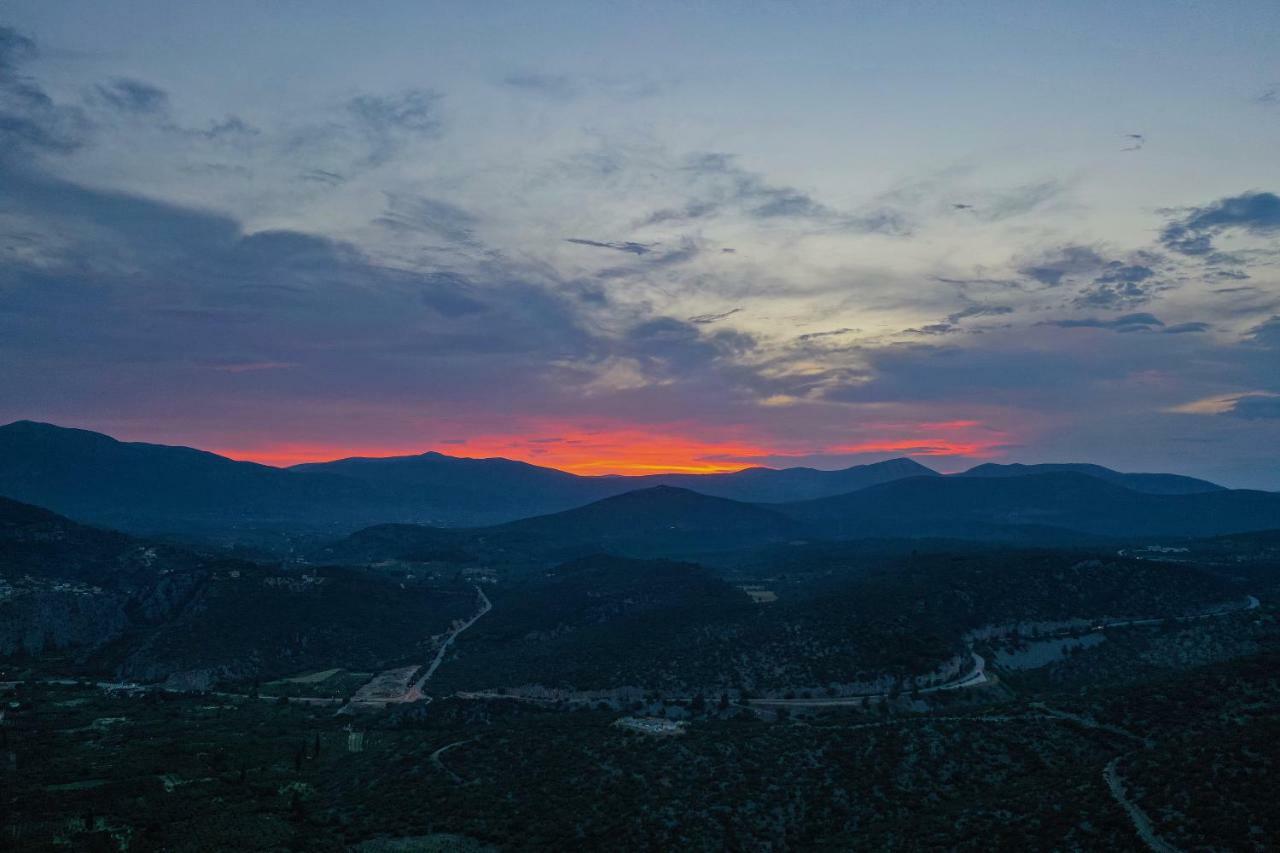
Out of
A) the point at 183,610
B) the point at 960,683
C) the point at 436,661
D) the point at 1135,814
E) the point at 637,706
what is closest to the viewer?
the point at 1135,814

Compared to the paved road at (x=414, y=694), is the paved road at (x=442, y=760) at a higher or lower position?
higher

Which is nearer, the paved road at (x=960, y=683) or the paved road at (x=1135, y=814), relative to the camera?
the paved road at (x=1135, y=814)

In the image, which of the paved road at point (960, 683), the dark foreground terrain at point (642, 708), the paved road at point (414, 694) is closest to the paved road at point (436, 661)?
the paved road at point (414, 694)

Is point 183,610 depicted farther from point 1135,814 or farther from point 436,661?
point 1135,814

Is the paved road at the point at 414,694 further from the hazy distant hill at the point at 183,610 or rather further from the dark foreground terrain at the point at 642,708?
the hazy distant hill at the point at 183,610

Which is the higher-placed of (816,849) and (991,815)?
(991,815)

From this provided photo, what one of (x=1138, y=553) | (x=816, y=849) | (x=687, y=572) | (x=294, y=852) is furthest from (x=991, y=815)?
(x=1138, y=553)

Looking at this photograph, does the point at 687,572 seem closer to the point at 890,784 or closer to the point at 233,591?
the point at 233,591

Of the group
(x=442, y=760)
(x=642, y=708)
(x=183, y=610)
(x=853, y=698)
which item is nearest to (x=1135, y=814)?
(x=853, y=698)

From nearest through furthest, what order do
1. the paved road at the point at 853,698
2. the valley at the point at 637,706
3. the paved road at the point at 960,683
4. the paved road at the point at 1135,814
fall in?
the paved road at the point at 1135,814, the valley at the point at 637,706, the paved road at the point at 853,698, the paved road at the point at 960,683
